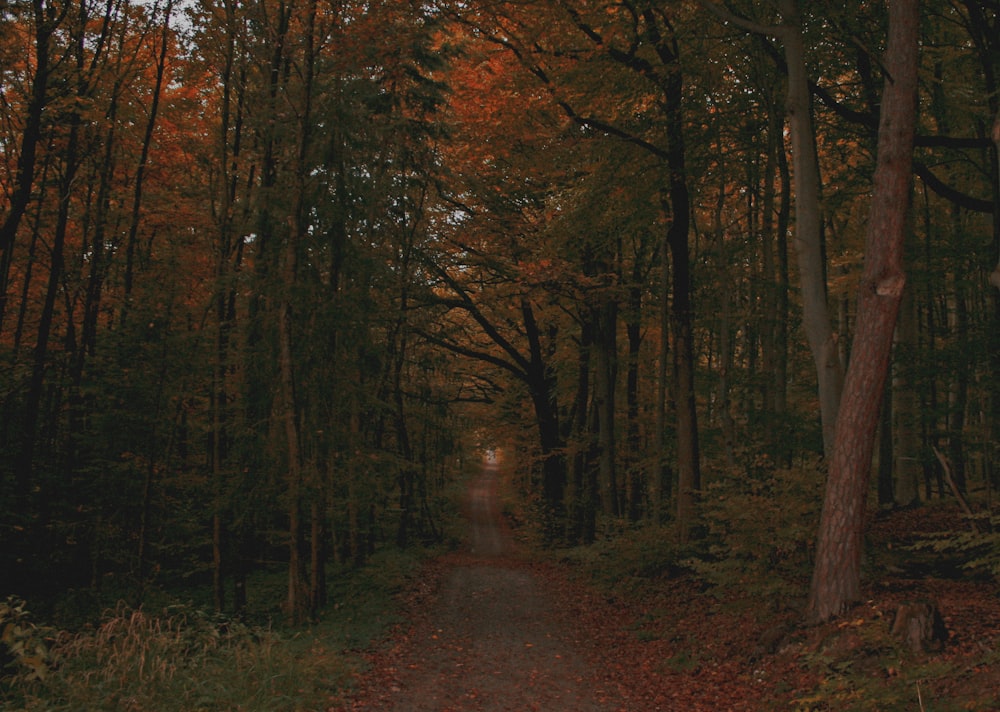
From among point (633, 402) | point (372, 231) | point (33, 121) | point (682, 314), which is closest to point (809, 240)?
point (682, 314)

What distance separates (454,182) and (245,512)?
9228mm

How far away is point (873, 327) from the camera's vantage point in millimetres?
6391

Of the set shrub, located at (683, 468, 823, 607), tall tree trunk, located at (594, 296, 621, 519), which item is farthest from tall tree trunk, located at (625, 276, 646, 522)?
shrub, located at (683, 468, 823, 607)

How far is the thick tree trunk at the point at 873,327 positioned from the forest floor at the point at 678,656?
502 mm

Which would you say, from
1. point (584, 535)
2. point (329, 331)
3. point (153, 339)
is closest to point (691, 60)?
point (329, 331)

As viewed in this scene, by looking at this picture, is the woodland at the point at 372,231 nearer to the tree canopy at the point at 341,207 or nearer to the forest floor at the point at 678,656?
→ the tree canopy at the point at 341,207

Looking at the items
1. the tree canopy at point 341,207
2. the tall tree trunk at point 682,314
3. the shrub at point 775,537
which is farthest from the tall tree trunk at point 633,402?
the shrub at point 775,537

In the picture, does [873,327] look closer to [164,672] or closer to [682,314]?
[682,314]

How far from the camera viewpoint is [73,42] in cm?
884

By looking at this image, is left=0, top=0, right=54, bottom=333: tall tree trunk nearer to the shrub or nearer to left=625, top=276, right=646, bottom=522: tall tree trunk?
the shrub

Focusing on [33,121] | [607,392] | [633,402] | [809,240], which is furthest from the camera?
[633,402]

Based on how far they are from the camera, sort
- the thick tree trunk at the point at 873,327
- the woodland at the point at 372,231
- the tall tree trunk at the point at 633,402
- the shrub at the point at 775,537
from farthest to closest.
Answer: the tall tree trunk at the point at 633,402, the woodland at the point at 372,231, the shrub at the point at 775,537, the thick tree trunk at the point at 873,327

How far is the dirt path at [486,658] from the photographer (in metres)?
6.95

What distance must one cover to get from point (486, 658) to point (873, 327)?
20.6ft
